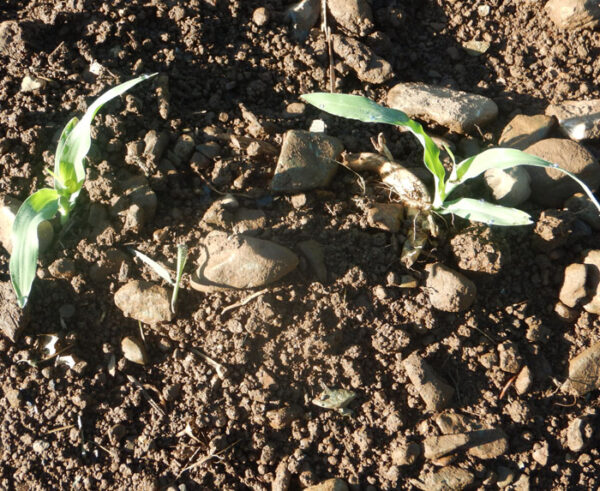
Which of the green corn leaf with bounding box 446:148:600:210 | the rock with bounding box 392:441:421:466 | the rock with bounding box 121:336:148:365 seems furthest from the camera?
the rock with bounding box 121:336:148:365

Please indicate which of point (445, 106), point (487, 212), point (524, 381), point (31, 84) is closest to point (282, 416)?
point (524, 381)

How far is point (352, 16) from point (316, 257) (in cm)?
99

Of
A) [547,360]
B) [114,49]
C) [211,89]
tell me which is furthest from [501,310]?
[114,49]

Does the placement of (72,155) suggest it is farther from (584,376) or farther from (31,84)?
(584,376)

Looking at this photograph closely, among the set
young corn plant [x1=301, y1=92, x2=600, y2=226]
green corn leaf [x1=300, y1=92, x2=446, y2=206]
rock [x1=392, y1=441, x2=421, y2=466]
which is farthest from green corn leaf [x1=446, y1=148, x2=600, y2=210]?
rock [x1=392, y1=441, x2=421, y2=466]

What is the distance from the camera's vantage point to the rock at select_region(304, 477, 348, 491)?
167cm

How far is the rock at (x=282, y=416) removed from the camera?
172 centimetres

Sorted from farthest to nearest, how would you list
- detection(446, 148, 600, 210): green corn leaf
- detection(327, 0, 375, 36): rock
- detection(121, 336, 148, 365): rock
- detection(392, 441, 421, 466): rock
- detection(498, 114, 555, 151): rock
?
detection(327, 0, 375, 36): rock
detection(498, 114, 555, 151): rock
detection(121, 336, 148, 365): rock
detection(392, 441, 421, 466): rock
detection(446, 148, 600, 210): green corn leaf

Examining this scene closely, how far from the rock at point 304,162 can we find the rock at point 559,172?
0.67 m

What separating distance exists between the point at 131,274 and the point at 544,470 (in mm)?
1400

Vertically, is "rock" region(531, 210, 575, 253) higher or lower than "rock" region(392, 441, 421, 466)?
A: higher

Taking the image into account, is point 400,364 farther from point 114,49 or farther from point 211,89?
point 114,49

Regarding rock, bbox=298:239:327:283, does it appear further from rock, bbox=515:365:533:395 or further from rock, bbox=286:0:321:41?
rock, bbox=286:0:321:41

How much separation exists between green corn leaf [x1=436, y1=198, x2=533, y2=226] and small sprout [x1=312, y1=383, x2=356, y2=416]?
644 millimetres
